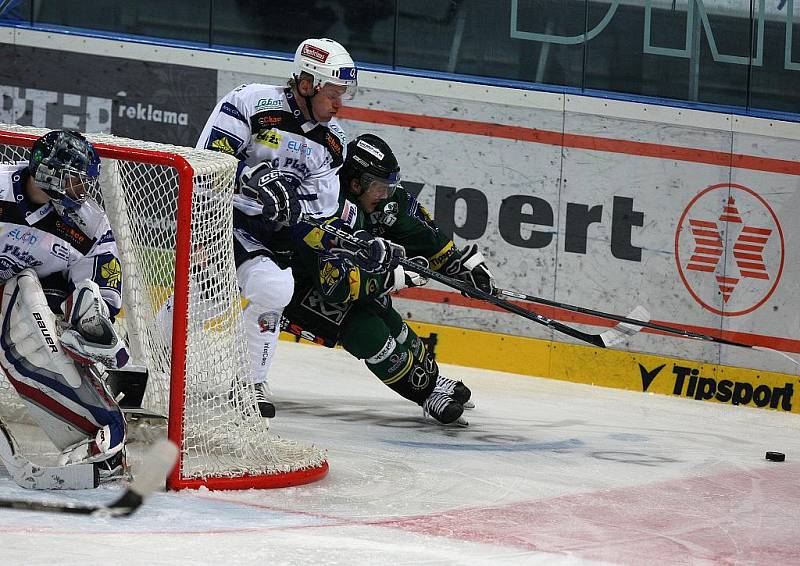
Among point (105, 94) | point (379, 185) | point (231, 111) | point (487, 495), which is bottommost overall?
point (487, 495)

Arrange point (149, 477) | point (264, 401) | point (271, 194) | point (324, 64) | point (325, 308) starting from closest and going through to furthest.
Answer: point (149, 477) < point (271, 194) < point (264, 401) < point (324, 64) < point (325, 308)

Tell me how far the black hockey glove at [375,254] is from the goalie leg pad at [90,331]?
1.16m

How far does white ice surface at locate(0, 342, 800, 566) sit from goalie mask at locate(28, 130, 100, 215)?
2.46 ft

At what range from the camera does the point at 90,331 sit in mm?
3381

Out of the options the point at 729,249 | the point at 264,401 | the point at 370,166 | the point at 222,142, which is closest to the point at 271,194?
the point at 222,142

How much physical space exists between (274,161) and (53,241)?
1.14m

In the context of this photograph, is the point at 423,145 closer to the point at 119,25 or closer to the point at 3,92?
the point at 119,25

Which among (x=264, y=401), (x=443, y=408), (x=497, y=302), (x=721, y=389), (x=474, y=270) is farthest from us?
(x=721, y=389)

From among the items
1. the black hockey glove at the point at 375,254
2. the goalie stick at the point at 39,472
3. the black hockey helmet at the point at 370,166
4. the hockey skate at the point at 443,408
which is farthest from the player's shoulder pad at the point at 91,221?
the hockey skate at the point at 443,408

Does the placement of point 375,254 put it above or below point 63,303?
above

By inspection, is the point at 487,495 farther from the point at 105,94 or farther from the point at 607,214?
the point at 105,94

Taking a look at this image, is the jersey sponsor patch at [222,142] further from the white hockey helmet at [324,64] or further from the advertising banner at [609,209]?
the advertising banner at [609,209]

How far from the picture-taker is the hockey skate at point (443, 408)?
4.73 m

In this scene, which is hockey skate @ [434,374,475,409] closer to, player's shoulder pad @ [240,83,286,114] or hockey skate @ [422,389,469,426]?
hockey skate @ [422,389,469,426]
